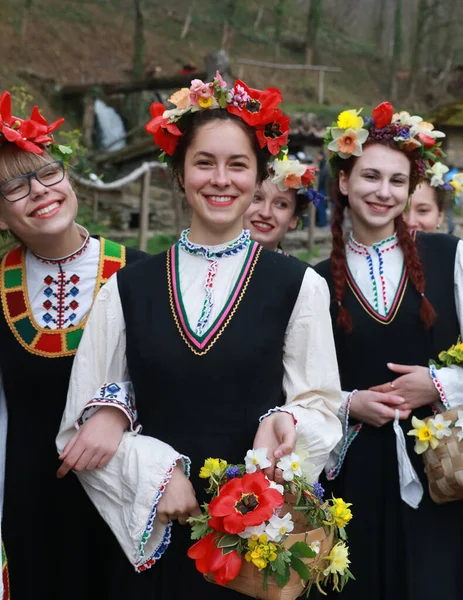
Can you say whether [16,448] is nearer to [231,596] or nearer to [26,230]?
[26,230]

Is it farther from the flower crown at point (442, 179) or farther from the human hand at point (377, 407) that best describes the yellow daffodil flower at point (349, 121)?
the human hand at point (377, 407)

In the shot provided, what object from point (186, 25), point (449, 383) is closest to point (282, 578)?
point (449, 383)

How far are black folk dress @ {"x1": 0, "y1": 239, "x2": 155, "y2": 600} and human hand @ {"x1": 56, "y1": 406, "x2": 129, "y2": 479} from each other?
1.70 ft

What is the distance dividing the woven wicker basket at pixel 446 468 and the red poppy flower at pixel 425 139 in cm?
111

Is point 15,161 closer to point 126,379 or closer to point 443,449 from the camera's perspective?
point 126,379

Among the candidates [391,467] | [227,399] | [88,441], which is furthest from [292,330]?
[391,467]

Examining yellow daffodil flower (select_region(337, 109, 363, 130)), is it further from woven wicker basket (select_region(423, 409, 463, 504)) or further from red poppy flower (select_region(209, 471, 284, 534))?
red poppy flower (select_region(209, 471, 284, 534))

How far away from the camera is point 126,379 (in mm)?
2244

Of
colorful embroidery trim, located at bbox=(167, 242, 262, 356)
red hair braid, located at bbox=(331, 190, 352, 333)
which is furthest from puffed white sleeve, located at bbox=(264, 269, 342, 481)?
red hair braid, located at bbox=(331, 190, 352, 333)

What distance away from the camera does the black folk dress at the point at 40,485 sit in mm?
2568

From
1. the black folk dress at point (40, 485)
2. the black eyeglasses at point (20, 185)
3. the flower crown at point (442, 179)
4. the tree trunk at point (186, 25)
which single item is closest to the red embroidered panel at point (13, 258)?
the black folk dress at point (40, 485)

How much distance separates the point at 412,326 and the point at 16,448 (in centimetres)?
154

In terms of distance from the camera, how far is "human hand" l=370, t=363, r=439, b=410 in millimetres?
2619

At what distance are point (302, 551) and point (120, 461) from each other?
628 mm
